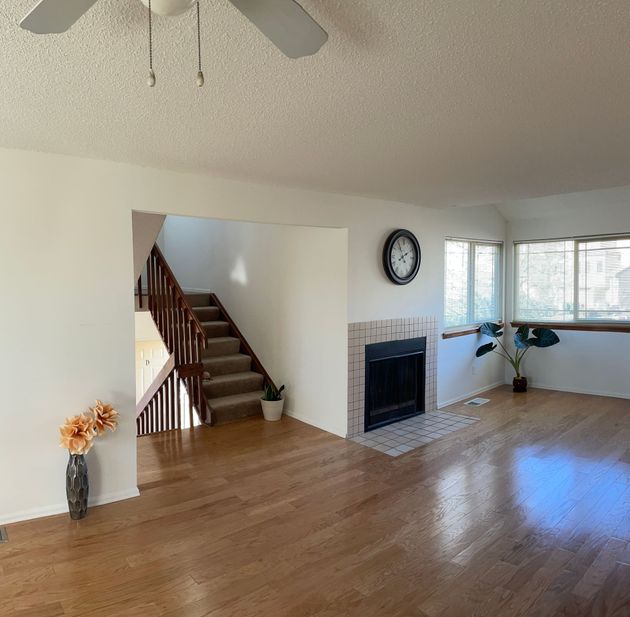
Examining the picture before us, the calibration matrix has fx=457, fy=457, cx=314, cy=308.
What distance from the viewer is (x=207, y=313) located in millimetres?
5969

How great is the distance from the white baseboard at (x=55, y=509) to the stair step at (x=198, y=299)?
10.7 feet

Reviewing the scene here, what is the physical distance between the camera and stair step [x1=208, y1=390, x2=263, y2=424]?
468cm

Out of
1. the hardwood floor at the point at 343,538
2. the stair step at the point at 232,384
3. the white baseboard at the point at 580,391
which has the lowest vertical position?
the hardwood floor at the point at 343,538

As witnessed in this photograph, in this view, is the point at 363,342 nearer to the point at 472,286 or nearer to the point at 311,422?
the point at 311,422

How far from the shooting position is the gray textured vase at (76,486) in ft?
8.97

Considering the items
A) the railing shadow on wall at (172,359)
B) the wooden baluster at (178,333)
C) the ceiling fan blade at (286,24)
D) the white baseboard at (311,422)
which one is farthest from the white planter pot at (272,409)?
the ceiling fan blade at (286,24)

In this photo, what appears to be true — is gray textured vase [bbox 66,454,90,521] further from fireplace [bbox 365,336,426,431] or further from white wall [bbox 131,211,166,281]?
fireplace [bbox 365,336,426,431]

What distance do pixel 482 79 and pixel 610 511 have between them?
2.71 meters

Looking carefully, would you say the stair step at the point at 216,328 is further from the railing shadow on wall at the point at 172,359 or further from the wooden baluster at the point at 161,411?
the wooden baluster at the point at 161,411

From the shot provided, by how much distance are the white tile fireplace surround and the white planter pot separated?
865 mm

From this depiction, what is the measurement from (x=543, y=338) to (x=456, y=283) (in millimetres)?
1318

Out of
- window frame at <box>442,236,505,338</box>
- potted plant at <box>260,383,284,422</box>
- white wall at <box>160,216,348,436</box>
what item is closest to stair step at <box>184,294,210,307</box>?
white wall at <box>160,216,348,436</box>

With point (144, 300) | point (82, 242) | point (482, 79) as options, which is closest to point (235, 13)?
point (482, 79)

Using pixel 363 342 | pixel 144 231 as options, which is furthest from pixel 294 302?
pixel 144 231
